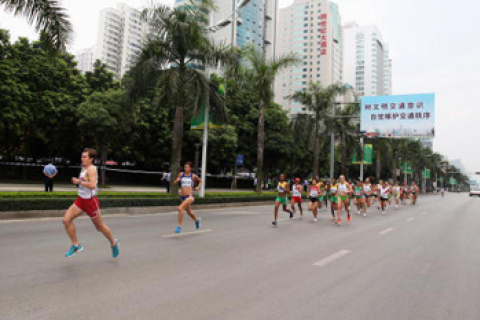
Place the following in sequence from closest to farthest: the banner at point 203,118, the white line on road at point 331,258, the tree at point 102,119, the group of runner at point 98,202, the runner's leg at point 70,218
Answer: the runner's leg at point 70,218 < the group of runner at point 98,202 < the white line on road at point 331,258 < the banner at point 203,118 < the tree at point 102,119

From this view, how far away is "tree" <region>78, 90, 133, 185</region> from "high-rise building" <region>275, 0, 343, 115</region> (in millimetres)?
109734

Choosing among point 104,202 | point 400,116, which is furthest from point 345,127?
point 104,202

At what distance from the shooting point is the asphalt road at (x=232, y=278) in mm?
4160

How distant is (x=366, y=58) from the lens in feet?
576

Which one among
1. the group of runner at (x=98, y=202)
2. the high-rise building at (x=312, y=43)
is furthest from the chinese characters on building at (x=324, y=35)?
the group of runner at (x=98, y=202)

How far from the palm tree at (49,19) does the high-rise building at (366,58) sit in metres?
168

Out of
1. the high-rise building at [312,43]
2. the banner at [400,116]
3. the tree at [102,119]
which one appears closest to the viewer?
the banner at [400,116]

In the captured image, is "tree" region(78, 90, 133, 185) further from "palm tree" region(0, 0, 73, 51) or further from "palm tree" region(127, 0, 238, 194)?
"palm tree" region(0, 0, 73, 51)

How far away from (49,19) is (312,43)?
14057 centimetres

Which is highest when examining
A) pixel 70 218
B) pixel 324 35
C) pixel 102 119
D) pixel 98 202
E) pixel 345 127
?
pixel 324 35

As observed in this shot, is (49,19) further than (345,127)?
No

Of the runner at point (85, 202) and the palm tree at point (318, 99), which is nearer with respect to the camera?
the runner at point (85, 202)

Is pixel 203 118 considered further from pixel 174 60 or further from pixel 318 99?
pixel 318 99

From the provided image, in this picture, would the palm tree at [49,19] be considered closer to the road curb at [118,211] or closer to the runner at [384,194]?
the road curb at [118,211]
